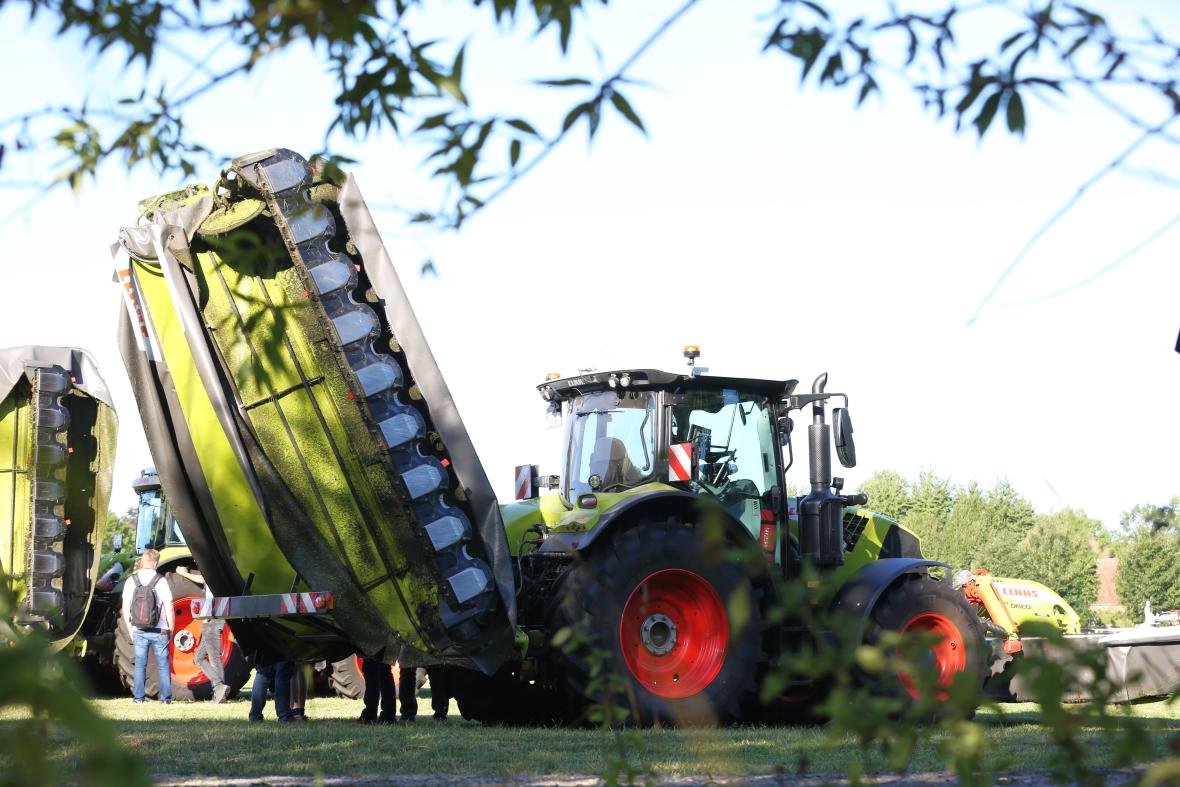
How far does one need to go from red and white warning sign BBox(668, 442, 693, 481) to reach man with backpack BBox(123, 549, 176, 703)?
647 centimetres

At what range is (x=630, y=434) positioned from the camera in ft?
32.9

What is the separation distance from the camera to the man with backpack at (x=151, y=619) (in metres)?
13.6

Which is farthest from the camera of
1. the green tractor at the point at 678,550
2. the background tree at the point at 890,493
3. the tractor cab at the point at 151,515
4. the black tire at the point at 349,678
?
the background tree at the point at 890,493

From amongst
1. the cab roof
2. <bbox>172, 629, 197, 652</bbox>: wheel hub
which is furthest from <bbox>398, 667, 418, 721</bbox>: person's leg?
<bbox>172, 629, 197, 652</bbox>: wheel hub

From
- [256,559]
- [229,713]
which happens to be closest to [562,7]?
[256,559]

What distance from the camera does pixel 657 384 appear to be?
9891mm

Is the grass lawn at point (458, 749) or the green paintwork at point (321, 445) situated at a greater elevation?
the green paintwork at point (321, 445)

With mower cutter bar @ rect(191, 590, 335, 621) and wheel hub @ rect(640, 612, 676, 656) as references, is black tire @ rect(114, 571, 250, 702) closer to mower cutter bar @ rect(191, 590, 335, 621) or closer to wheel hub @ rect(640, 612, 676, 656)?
mower cutter bar @ rect(191, 590, 335, 621)

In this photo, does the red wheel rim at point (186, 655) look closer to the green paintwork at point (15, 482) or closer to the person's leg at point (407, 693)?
the green paintwork at point (15, 482)

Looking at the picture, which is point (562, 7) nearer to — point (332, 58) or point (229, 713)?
point (332, 58)

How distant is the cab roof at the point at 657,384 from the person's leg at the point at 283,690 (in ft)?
9.80

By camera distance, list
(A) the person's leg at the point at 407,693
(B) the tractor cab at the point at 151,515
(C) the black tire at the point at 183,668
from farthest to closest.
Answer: (B) the tractor cab at the point at 151,515 < (C) the black tire at the point at 183,668 < (A) the person's leg at the point at 407,693

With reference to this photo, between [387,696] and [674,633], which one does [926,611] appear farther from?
[387,696]

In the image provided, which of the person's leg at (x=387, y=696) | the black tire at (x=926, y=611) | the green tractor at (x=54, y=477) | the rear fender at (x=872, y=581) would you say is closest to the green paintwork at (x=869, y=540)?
the rear fender at (x=872, y=581)
